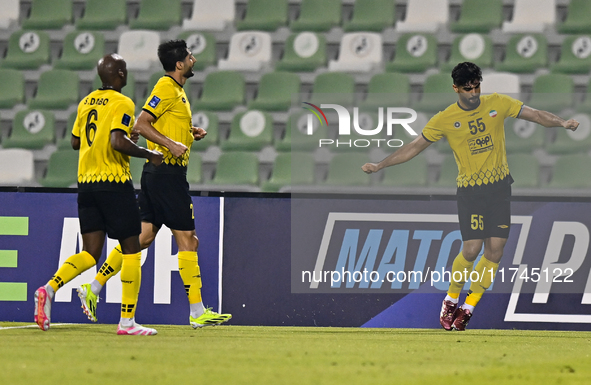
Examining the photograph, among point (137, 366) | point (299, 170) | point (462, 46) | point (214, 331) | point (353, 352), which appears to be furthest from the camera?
point (462, 46)

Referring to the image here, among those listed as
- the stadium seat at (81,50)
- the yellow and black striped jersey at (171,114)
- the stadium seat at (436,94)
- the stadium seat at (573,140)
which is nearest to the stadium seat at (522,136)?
the stadium seat at (573,140)

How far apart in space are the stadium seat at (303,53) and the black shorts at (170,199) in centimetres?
499

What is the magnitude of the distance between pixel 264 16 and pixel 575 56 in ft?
13.9

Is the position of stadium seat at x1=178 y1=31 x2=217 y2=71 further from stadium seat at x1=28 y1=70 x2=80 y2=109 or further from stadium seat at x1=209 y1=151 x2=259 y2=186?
stadium seat at x1=209 y1=151 x2=259 y2=186

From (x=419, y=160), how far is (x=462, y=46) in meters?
2.14

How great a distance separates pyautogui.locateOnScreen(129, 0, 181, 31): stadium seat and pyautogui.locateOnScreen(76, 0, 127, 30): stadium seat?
201 mm

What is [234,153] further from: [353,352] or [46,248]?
[353,352]

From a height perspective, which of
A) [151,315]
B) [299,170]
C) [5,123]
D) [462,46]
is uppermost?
[462,46]

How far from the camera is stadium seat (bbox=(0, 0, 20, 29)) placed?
1066cm

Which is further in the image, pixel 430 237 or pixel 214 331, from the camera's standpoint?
pixel 430 237

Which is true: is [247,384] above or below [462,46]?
below

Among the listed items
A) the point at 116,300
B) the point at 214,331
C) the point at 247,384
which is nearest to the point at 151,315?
the point at 116,300

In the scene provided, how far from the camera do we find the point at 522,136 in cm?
875

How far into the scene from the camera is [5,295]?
600 cm
